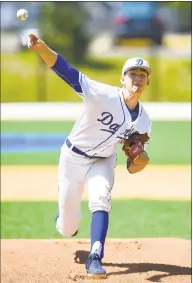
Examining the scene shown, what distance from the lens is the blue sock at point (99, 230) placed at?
6.11m

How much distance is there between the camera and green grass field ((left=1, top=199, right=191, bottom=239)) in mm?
8641

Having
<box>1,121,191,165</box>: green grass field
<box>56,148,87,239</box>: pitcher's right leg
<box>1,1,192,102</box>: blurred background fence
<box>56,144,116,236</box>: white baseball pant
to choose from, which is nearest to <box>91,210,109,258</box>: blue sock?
<box>56,144,116,236</box>: white baseball pant

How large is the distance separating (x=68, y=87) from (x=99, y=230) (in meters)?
20.1

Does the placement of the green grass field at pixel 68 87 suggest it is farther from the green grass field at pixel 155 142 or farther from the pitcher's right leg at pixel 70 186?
the pitcher's right leg at pixel 70 186

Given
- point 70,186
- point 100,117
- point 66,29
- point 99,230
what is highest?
point 66,29

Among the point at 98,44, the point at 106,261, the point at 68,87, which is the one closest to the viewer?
the point at 106,261

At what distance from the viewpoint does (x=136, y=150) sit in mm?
6379

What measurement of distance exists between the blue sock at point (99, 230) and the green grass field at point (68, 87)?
19.0 metres

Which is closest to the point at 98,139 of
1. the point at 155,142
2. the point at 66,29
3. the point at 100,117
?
the point at 100,117

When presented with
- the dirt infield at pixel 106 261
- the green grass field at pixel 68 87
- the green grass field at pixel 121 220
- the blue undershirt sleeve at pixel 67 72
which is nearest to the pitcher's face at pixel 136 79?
the blue undershirt sleeve at pixel 67 72

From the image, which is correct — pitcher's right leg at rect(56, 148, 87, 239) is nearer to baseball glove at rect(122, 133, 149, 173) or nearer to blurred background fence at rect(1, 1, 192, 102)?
baseball glove at rect(122, 133, 149, 173)

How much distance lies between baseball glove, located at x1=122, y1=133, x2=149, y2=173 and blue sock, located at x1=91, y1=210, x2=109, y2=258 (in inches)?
21.2

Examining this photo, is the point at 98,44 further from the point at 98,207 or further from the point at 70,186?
the point at 98,207

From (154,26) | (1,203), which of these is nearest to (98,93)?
(1,203)
